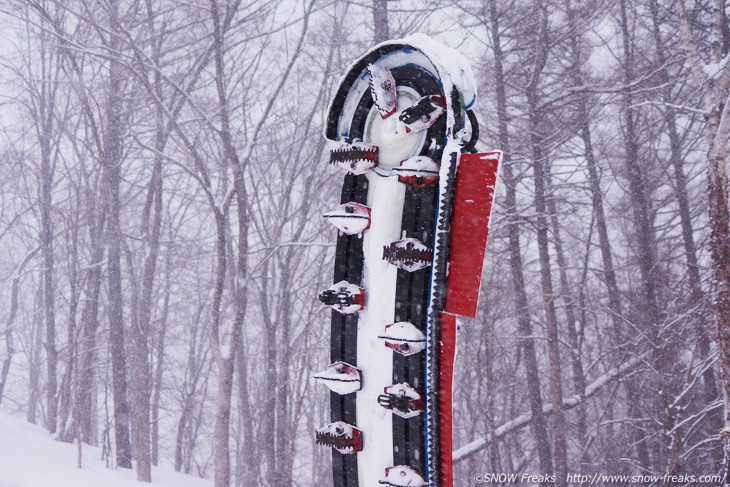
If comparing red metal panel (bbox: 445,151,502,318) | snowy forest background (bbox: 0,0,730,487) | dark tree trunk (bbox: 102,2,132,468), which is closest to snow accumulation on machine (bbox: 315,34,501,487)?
red metal panel (bbox: 445,151,502,318)

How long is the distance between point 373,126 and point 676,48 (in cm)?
1210

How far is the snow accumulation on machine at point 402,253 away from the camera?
1.70 metres

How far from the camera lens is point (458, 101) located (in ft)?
5.64

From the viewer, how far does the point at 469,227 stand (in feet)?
5.55

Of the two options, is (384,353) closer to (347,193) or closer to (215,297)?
(347,193)

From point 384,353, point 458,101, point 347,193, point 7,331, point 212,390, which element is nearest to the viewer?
point 458,101

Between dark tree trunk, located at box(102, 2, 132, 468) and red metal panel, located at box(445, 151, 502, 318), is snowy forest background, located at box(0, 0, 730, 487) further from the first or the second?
red metal panel, located at box(445, 151, 502, 318)

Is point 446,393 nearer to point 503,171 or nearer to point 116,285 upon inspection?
point 503,171

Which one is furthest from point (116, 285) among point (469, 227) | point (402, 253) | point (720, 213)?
point (469, 227)

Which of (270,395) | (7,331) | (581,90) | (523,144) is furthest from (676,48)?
(7,331)

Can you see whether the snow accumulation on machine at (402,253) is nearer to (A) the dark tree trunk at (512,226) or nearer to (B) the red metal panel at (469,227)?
(B) the red metal panel at (469,227)

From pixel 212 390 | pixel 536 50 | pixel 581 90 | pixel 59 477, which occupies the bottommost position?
pixel 212 390

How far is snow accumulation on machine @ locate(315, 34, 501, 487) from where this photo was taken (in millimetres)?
1702

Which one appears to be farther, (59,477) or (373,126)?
(59,477)
